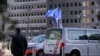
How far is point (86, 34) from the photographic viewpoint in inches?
752

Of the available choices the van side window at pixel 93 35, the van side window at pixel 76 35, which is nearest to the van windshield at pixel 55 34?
the van side window at pixel 76 35

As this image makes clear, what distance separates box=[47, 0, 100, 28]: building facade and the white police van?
3747 inches

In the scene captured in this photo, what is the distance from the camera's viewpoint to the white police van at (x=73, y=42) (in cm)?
1867

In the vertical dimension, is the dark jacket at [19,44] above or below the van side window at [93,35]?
above

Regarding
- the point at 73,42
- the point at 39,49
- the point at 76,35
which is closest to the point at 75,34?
the point at 76,35

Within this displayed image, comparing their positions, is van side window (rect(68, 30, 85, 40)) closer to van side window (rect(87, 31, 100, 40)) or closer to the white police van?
the white police van

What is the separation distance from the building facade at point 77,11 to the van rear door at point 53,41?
95.2 meters

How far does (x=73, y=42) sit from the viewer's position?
1889 cm

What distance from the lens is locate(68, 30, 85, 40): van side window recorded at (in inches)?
738

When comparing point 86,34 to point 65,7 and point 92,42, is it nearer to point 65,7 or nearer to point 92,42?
point 92,42

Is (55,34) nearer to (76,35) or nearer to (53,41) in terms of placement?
(53,41)

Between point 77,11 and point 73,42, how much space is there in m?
103

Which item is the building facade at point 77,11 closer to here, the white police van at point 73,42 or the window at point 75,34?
the white police van at point 73,42

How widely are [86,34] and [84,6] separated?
102047mm
